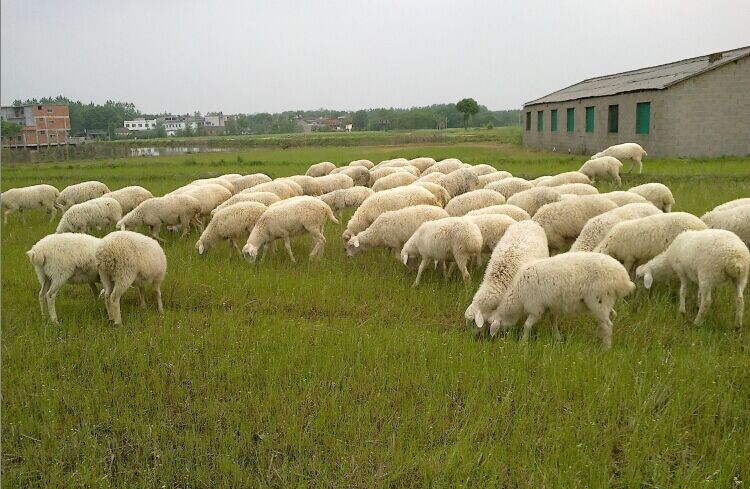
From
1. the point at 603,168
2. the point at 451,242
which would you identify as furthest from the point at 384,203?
the point at 603,168

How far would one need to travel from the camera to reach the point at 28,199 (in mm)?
18203

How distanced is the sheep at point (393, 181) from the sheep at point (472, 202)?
4105mm

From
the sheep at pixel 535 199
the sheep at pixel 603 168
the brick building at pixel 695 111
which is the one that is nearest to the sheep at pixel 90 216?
the sheep at pixel 535 199

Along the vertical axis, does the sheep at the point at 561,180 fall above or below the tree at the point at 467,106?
below

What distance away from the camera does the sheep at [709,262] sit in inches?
286

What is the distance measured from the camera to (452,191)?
650 inches

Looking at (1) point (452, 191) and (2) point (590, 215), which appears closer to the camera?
(2) point (590, 215)

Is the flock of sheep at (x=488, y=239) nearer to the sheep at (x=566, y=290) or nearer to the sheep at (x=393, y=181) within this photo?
the sheep at (x=566, y=290)

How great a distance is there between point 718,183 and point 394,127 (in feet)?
390

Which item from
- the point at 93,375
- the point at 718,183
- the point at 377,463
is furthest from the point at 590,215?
the point at 718,183

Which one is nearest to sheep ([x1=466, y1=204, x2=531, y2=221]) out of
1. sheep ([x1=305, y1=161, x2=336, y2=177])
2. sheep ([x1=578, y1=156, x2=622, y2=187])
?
sheep ([x1=578, y1=156, x2=622, y2=187])

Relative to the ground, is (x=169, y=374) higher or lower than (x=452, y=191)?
lower

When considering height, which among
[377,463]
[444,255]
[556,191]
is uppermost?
[556,191]

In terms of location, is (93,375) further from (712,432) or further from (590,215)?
(590,215)
